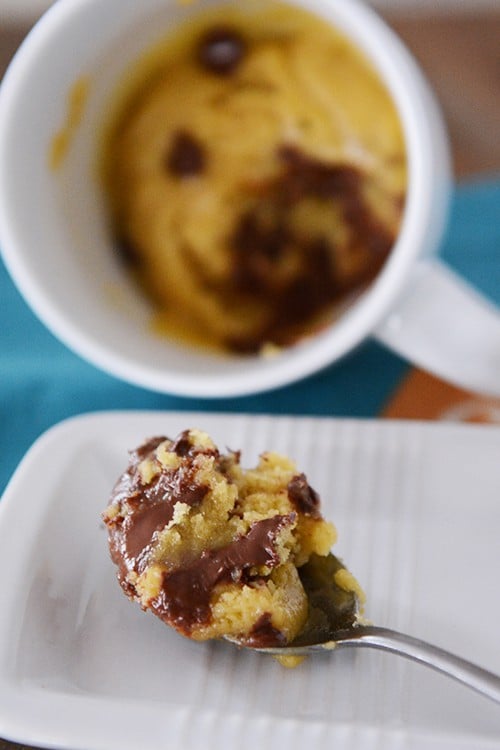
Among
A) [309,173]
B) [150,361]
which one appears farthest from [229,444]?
[309,173]

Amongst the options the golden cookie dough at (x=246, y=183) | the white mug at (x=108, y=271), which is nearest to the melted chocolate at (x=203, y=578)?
the white mug at (x=108, y=271)

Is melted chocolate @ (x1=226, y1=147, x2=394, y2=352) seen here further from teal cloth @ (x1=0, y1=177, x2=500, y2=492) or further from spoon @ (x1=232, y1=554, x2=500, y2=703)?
spoon @ (x1=232, y1=554, x2=500, y2=703)

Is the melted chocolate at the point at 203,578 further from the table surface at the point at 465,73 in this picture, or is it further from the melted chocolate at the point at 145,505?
the table surface at the point at 465,73

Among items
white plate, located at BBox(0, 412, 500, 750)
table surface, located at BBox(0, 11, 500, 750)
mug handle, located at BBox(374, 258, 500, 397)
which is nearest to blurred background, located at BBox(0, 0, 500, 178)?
table surface, located at BBox(0, 11, 500, 750)

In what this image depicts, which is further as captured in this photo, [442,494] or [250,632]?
[442,494]

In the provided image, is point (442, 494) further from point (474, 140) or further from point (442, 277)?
point (474, 140)

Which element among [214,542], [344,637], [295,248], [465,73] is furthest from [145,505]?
A: [465,73]
